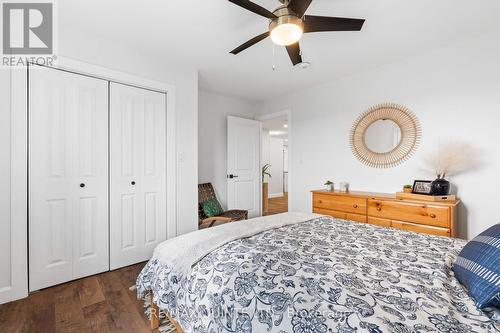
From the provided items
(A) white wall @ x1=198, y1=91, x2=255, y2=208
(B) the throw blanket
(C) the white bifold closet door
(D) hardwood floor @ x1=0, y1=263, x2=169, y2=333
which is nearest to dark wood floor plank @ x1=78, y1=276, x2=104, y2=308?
(D) hardwood floor @ x1=0, y1=263, x2=169, y2=333

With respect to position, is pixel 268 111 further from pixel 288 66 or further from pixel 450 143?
pixel 450 143

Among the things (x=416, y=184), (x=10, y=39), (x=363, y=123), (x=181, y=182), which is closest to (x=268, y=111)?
(x=363, y=123)

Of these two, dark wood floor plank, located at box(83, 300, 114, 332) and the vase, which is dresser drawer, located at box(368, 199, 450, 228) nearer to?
the vase

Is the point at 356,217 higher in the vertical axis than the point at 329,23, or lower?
lower

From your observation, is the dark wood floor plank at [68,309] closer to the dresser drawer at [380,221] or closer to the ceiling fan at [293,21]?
the ceiling fan at [293,21]

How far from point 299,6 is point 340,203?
229 cm

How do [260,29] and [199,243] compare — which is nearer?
[199,243]

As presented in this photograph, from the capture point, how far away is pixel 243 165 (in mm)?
4426

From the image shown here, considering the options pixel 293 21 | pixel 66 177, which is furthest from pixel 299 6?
pixel 66 177

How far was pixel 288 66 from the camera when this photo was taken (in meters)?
3.08

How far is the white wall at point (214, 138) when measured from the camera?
400cm

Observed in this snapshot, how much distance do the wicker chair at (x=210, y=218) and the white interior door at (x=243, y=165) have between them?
0.45 metres

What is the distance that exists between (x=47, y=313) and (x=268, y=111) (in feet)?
13.4

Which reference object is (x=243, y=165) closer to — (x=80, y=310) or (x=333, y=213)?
(x=333, y=213)
